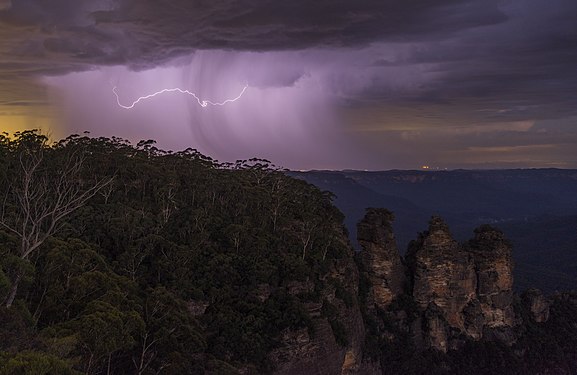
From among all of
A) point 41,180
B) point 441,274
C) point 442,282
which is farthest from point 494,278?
point 41,180

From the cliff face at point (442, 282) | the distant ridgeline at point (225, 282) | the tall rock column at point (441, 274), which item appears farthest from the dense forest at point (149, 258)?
the tall rock column at point (441, 274)

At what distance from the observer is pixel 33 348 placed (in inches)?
778

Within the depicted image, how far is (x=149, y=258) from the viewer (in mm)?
44438

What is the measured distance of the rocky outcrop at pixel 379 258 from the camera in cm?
6962

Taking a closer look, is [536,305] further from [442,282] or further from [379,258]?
[379,258]

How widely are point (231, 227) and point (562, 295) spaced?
245 feet

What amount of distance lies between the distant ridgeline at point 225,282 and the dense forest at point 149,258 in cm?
15

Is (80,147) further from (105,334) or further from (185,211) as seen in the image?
(105,334)

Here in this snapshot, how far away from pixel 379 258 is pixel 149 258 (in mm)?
35594

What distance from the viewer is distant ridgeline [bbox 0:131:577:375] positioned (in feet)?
90.4

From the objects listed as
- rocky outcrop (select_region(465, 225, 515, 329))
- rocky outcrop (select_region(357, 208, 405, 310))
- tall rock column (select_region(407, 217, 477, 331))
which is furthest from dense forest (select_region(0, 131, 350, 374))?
rocky outcrop (select_region(465, 225, 515, 329))

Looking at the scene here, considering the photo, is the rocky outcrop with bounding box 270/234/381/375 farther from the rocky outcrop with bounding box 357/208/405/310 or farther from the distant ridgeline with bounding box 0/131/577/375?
the rocky outcrop with bounding box 357/208/405/310

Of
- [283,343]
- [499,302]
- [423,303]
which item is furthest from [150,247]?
[499,302]

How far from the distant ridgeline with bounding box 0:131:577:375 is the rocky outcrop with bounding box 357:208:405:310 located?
196 mm
